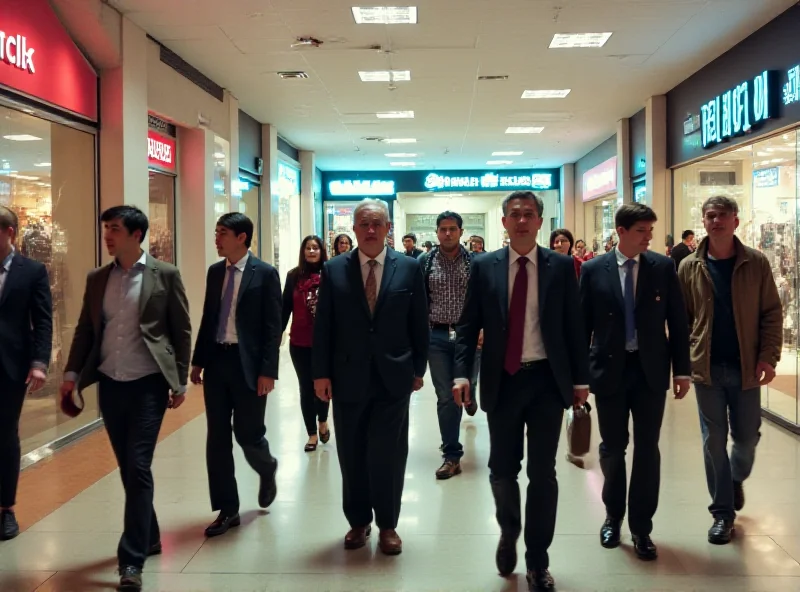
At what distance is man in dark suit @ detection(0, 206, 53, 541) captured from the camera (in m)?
3.75

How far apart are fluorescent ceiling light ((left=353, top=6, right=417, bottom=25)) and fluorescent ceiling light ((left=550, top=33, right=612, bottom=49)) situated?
1628 mm

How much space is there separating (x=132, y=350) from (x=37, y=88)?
303 centimetres

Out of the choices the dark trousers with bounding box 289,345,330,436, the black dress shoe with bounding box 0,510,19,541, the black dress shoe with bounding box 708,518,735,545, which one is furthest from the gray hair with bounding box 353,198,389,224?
the black dress shoe with bounding box 0,510,19,541

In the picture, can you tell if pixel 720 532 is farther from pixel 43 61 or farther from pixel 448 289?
pixel 43 61

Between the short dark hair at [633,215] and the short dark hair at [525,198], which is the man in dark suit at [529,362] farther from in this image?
the short dark hair at [633,215]

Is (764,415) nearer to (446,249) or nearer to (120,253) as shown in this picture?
(446,249)

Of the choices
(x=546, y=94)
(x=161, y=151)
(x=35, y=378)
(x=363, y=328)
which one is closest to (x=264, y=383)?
(x=363, y=328)

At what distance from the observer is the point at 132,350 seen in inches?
131

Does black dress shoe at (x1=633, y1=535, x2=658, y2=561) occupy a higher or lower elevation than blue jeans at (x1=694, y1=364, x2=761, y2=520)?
lower

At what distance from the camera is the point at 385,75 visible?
9352 mm

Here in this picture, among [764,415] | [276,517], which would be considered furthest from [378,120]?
[276,517]

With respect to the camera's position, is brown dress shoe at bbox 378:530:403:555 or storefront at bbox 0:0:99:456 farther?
storefront at bbox 0:0:99:456

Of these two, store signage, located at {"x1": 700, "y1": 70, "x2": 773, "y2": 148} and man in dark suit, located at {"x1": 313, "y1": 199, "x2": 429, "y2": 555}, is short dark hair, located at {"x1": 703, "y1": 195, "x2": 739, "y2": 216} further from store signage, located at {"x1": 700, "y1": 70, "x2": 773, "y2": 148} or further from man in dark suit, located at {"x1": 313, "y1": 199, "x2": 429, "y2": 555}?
store signage, located at {"x1": 700, "y1": 70, "x2": 773, "y2": 148}

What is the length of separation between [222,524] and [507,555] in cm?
147
